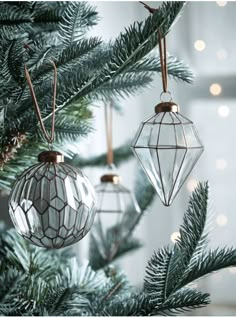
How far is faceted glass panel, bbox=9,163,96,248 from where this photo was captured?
20.8 inches

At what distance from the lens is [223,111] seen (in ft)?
5.37

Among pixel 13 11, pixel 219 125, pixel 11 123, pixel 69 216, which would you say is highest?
pixel 219 125

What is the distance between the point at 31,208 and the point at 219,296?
1.19 metres

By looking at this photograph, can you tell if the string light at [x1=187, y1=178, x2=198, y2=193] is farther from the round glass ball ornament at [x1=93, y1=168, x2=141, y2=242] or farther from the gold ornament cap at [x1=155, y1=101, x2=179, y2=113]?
the gold ornament cap at [x1=155, y1=101, x2=179, y2=113]

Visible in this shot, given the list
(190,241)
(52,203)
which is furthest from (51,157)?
(190,241)

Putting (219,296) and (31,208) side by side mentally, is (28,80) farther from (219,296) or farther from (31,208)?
(219,296)

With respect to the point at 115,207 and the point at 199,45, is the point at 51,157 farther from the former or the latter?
the point at 199,45

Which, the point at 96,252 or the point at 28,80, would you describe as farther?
the point at 96,252

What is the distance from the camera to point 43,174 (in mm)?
536

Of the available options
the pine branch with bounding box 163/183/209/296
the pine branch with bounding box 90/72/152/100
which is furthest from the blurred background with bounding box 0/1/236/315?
the pine branch with bounding box 163/183/209/296

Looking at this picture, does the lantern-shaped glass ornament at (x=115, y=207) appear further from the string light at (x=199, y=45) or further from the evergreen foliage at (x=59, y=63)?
the string light at (x=199, y=45)

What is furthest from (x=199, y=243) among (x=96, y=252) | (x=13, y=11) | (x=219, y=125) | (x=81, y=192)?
(x=219, y=125)

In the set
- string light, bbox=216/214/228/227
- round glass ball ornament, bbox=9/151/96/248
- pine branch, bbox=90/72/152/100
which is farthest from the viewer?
string light, bbox=216/214/228/227

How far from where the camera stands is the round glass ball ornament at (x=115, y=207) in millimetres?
1062
